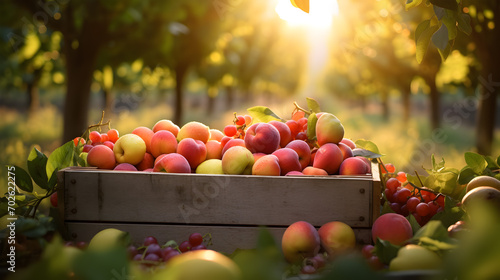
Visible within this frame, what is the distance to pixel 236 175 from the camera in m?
1.71

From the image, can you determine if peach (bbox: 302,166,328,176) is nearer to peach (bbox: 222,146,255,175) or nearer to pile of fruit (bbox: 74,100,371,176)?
pile of fruit (bbox: 74,100,371,176)

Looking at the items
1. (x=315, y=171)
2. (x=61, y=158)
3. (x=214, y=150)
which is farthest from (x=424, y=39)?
(x=61, y=158)

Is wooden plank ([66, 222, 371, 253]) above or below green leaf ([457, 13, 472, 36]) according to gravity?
below

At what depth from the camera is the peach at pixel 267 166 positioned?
5.89 ft

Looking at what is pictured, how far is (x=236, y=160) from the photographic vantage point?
1.85 m

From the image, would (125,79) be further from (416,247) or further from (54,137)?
(416,247)

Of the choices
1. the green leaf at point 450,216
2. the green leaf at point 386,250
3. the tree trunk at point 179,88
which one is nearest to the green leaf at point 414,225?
the green leaf at point 450,216

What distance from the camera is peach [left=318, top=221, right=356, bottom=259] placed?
1540 millimetres

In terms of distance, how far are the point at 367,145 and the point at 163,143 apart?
3.00 ft

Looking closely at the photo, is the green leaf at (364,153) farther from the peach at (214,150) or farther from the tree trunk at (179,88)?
the tree trunk at (179,88)

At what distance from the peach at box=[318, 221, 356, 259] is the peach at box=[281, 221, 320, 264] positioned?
0.04 m

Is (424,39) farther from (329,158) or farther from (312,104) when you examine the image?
(312,104)

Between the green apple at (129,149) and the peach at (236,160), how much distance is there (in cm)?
41

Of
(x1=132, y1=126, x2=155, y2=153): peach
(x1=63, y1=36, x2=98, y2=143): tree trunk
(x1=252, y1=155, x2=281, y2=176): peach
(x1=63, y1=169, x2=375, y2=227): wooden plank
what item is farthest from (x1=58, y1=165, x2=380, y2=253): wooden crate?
(x1=63, y1=36, x2=98, y2=143): tree trunk
